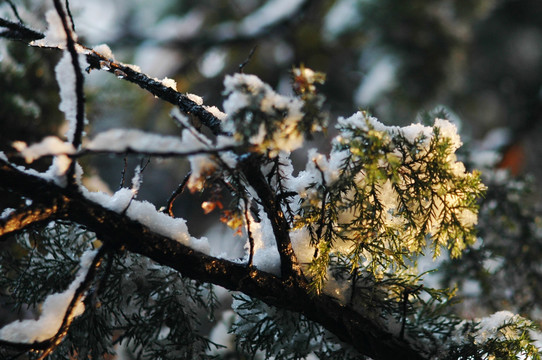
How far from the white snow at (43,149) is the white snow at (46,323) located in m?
0.24

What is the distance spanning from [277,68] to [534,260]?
9.72 feet

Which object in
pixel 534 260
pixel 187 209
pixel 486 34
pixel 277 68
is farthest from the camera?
pixel 486 34

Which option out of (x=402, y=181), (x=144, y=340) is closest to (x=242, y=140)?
(x=402, y=181)

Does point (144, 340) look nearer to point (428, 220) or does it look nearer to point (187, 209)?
point (428, 220)

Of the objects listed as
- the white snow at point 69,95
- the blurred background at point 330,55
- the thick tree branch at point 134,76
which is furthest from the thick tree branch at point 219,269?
the blurred background at point 330,55

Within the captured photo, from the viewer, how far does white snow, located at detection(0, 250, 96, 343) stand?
73 cm

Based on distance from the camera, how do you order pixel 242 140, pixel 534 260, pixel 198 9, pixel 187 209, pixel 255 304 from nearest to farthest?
pixel 242 140
pixel 255 304
pixel 534 260
pixel 187 209
pixel 198 9

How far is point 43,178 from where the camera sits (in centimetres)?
75

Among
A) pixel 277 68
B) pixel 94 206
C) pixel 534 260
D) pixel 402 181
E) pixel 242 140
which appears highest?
pixel 277 68

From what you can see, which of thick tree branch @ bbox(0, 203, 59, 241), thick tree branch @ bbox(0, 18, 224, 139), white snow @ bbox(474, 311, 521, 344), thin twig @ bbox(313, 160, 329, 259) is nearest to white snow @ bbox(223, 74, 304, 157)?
thin twig @ bbox(313, 160, 329, 259)

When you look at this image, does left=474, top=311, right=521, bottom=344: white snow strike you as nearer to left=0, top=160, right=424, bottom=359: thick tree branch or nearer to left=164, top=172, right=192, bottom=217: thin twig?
left=0, top=160, right=424, bottom=359: thick tree branch

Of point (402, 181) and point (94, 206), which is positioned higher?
point (402, 181)

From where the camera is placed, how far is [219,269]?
874 mm

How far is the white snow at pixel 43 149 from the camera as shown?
63cm
